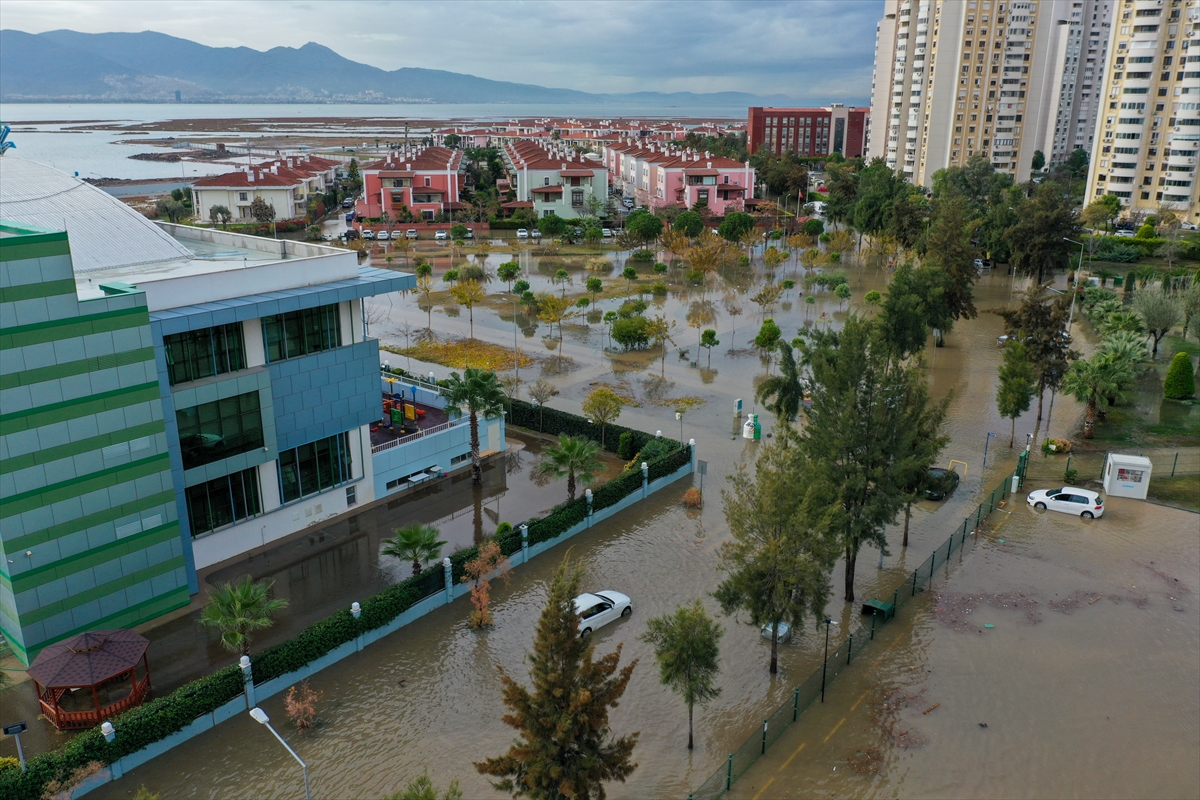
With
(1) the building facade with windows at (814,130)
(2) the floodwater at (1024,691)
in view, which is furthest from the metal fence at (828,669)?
(1) the building facade with windows at (814,130)

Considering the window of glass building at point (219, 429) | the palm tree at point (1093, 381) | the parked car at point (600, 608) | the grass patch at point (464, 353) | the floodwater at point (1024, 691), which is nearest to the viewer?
the floodwater at point (1024, 691)

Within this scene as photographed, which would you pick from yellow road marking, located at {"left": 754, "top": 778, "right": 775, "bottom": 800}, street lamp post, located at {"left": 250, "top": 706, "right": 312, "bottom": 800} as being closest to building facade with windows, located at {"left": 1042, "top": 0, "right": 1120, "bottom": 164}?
yellow road marking, located at {"left": 754, "top": 778, "right": 775, "bottom": 800}

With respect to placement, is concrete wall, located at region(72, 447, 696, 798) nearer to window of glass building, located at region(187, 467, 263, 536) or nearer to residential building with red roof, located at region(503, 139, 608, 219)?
window of glass building, located at region(187, 467, 263, 536)

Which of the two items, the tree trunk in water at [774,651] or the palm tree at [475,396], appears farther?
the palm tree at [475,396]

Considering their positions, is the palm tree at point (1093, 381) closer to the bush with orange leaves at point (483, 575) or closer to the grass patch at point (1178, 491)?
the grass patch at point (1178, 491)

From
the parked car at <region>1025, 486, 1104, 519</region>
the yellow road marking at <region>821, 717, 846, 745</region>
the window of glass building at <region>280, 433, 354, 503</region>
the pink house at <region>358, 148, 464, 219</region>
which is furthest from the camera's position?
the pink house at <region>358, 148, 464, 219</region>

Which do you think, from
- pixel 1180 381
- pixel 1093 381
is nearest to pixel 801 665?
pixel 1093 381

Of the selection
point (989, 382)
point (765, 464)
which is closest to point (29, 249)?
point (765, 464)

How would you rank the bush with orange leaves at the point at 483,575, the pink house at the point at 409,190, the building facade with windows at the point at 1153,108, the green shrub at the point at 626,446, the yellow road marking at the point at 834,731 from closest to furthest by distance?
the yellow road marking at the point at 834,731
the bush with orange leaves at the point at 483,575
the green shrub at the point at 626,446
the building facade with windows at the point at 1153,108
the pink house at the point at 409,190
